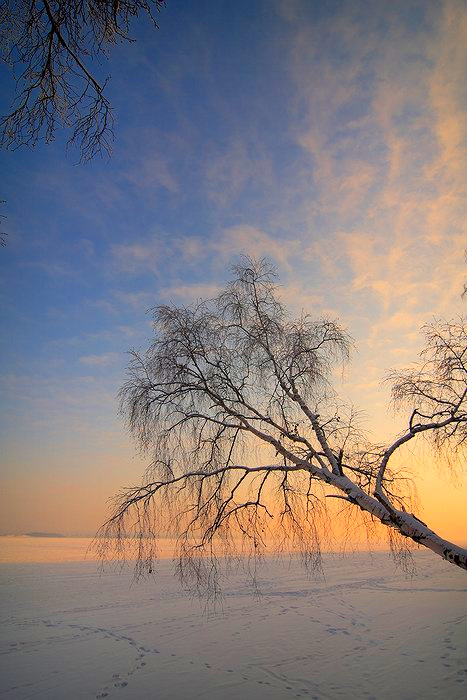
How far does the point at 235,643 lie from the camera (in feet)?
39.9

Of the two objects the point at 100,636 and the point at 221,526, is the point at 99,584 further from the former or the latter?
the point at 221,526

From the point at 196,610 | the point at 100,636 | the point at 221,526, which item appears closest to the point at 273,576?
the point at 196,610

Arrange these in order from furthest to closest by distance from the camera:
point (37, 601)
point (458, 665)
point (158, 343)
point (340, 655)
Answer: point (37, 601), point (340, 655), point (458, 665), point (158, 343)

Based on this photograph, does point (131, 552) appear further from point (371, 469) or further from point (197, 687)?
point (371, 469)

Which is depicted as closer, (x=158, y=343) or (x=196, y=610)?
(x=158, y=343)

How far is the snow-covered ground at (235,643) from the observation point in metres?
8.65

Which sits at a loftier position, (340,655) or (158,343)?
(158,343)

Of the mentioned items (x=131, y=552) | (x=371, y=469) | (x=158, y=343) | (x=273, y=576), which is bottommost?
(x=273, y=576)

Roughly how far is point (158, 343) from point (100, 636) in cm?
1026

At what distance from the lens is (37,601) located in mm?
19141

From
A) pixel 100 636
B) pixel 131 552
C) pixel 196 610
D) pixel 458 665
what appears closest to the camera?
pixel 131 552

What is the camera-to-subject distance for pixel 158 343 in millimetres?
8883

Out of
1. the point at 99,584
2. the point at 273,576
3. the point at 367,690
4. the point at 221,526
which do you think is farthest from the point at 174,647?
the point at 273,576

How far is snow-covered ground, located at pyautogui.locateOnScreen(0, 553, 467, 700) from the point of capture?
28.4 feet
